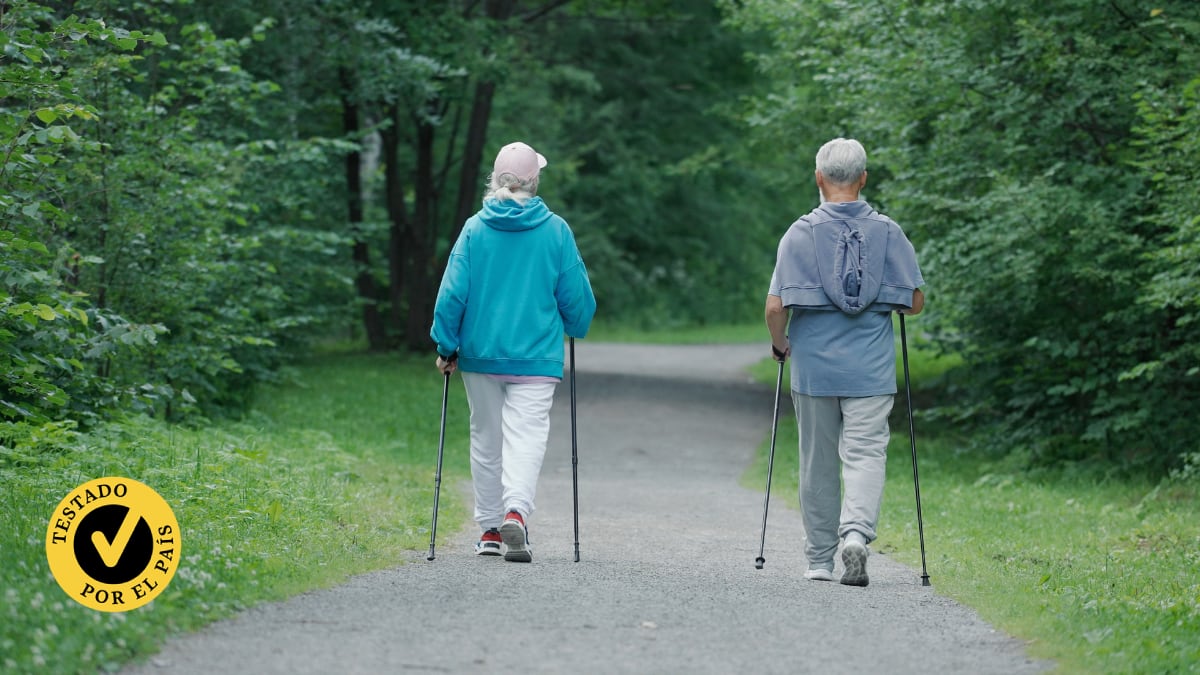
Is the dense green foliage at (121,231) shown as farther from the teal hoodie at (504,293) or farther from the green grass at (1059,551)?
the green grass at (1059,551)

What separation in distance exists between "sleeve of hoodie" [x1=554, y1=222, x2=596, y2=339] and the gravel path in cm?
122

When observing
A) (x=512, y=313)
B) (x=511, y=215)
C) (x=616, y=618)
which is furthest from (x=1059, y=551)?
(x=616, y=618)

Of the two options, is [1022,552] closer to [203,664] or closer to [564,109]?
[203,664]

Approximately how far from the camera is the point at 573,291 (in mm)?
7457

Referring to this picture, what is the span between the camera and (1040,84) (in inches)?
553

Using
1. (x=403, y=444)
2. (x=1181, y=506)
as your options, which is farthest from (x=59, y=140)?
(x=1181, y=506)

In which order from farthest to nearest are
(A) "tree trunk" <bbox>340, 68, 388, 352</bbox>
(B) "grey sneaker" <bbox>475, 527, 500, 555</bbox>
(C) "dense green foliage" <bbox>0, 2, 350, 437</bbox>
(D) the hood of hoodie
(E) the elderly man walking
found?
(A) "tree trunk" <bbox>340, 68, 388, 352</bbox> → (C) "dense green foliage" <bbox>0, 2, 350, 437</bbox> → (B) "grey sneaker" <bbox>475, 527, 500, 555</bbox> → (D) the hood of hoodie → (E) the elderly man walking

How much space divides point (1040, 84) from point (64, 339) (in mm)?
9372

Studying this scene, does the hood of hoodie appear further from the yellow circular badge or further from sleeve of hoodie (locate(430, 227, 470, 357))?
the yellow circular badge

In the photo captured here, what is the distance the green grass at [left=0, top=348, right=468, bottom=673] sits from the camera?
473cm

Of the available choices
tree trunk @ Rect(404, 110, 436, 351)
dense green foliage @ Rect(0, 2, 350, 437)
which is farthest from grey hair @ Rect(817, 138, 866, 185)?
tree trunk @ Rect(404, 110, 436, 351)

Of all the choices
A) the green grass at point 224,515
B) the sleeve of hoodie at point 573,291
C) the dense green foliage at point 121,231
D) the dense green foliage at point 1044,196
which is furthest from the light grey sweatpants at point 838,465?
the dense green foliage at point 1044,196

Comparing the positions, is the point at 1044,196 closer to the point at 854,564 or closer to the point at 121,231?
the point at 854,564

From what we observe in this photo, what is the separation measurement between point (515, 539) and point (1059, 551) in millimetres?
3689
